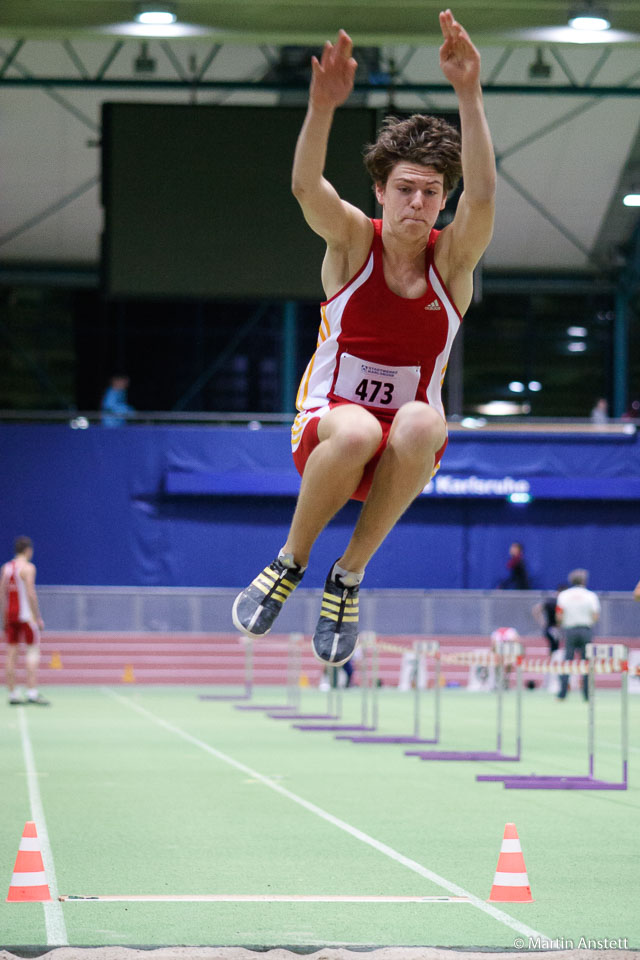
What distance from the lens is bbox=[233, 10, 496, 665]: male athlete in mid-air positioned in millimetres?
5312

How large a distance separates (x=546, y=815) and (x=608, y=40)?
8.82 meters

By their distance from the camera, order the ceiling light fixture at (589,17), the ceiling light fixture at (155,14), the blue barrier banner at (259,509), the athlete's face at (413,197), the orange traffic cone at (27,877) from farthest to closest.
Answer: the blue barrier banner at (259,509) < the ceiling light fixture at (155,14) < the ceiling light fixture at (589,17) < the orange traffic cone at (27,877) < the athlete's face at (413,197)

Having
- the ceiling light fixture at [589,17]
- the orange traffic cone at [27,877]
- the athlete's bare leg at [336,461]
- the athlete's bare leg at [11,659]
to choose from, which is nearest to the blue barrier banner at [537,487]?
the athlete's bare leg at [11,659]

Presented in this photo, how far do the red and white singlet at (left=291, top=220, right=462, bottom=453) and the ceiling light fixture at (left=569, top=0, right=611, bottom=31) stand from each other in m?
9.61

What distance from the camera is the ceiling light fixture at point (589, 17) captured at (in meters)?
14.2

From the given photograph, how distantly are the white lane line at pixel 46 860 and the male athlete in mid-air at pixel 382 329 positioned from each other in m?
1.69

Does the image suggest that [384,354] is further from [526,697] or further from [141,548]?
[141,548]

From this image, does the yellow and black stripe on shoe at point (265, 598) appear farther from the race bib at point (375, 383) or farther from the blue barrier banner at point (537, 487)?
the blue barrier banner at point (537, 487)

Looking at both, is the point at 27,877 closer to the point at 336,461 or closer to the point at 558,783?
the point at 336,461

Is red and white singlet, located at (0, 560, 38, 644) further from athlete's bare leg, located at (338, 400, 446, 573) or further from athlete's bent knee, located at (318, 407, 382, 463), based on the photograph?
athlete's bent knee, located at (318, 407, 382, 463)

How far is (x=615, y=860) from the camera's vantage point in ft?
27.1

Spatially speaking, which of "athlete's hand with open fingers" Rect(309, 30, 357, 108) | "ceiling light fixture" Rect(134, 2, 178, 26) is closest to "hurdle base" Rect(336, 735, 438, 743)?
"ceiling light fixture" Rect(134, 2, 178, 26)

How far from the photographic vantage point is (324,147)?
5.29 meters

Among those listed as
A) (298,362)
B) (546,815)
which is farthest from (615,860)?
(298,362)
